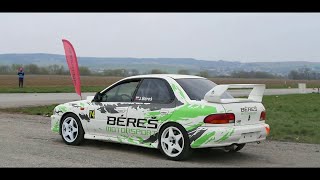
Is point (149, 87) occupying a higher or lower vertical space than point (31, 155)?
higher

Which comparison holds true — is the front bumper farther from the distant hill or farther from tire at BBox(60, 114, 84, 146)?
the distant hill

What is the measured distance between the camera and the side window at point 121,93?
8.80 metres

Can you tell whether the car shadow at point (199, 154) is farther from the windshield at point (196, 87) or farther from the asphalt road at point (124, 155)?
the windshield at point (196, 87)

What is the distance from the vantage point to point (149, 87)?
28.1ft

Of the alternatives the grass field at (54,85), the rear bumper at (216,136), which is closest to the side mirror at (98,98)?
the rear bumper at (216,136)

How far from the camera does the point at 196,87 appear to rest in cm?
834

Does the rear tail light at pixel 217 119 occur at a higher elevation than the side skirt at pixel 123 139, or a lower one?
higher

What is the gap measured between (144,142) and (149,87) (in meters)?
1.05

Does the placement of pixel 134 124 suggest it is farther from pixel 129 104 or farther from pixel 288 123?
pixel 288 123

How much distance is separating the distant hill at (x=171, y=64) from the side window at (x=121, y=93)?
25111 mm

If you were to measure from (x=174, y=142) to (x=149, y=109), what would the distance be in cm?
82

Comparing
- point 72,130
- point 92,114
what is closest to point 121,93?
point 92,114

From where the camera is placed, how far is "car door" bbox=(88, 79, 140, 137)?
28.5ft
